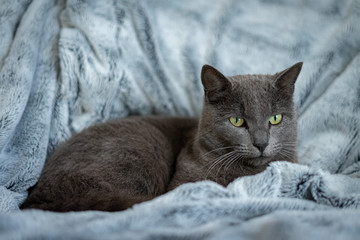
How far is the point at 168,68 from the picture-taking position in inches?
63.1

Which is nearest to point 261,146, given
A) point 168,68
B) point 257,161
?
point 257,161

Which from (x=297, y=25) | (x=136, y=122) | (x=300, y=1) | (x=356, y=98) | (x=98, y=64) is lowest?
(x=136, y=122)

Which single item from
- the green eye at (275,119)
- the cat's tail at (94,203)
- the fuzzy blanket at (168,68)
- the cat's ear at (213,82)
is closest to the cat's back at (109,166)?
the cat's tail at (94,203)

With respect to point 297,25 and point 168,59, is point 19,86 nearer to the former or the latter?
point 168,59

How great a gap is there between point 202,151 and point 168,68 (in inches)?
21.6

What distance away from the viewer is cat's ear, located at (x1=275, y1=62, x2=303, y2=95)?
1100mm

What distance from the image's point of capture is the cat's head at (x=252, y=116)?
1.08 m

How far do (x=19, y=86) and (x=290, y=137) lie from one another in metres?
1.03

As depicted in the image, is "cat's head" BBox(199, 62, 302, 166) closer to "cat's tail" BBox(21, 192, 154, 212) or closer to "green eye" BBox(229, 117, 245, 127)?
"green eye" BBox(229, 117, 245, 127)

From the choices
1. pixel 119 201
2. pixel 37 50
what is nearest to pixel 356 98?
pixel 119 201

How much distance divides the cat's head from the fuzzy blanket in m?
0.11

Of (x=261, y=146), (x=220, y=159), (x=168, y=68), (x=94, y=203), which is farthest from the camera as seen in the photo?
(x=168, y=68)

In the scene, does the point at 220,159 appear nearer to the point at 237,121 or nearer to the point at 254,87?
the point at 237,121

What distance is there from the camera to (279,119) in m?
1.13
